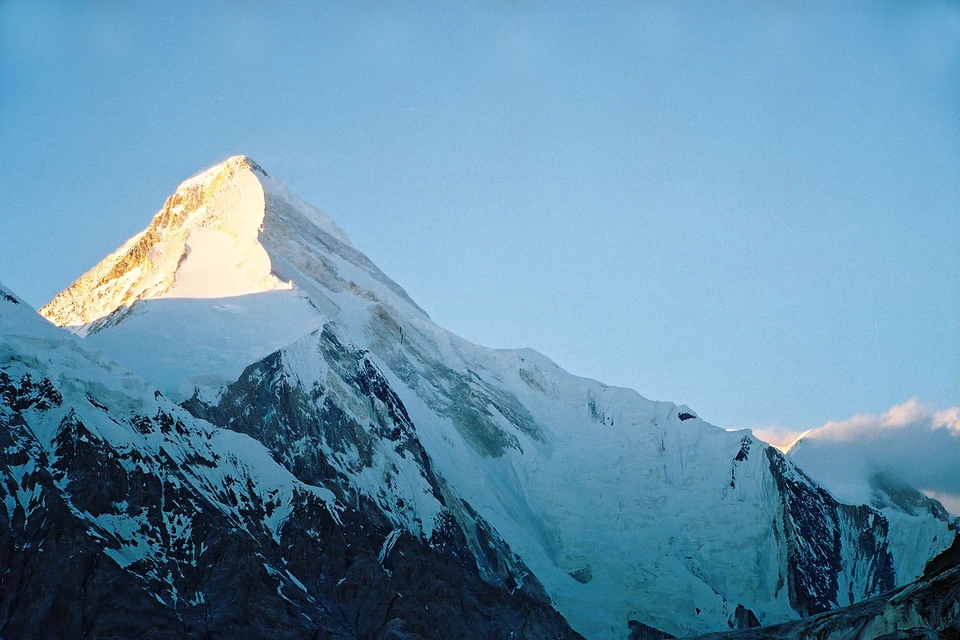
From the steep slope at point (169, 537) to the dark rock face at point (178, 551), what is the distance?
0.49ft

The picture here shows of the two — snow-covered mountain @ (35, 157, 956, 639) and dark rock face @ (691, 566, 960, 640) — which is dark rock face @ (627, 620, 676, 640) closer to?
snow-covered mountain @ (35, 157, 956, 639)

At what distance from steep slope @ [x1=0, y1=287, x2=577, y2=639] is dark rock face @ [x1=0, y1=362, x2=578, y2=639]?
149mm

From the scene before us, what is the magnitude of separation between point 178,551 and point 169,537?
5.68 feet

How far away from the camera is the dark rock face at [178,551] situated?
336 feet

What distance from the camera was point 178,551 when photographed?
4496 inches

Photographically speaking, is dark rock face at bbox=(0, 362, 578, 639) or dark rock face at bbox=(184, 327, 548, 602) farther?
dark rock face at bbox=(184, 327, 548, 602)

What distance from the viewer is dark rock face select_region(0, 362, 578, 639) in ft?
336

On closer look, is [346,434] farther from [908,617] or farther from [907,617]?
[908,617]

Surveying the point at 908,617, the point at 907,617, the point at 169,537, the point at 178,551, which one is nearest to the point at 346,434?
the point at 169,537

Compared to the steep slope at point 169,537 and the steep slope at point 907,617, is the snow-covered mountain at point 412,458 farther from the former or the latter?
the steep slope at point 907,617

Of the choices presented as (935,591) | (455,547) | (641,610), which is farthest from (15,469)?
(641,610)

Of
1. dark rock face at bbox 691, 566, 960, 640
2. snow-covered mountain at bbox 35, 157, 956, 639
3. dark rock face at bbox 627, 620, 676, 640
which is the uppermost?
snow-covered mountain at bbox 35, 157, 956, 639

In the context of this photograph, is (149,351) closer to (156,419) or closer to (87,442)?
(156,419)

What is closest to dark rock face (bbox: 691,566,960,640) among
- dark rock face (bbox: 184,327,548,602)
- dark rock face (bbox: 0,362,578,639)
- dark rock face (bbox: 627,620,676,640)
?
dark rock face (bbox: 0,362,578,639)
